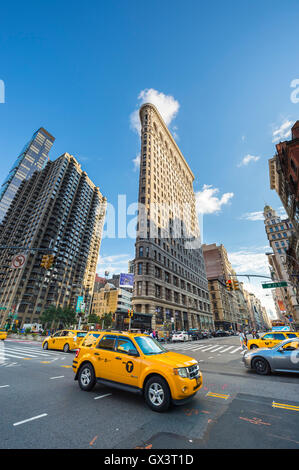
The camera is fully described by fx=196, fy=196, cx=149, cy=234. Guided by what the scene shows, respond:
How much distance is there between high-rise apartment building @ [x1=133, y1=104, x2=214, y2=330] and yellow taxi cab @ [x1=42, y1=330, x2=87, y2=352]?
19.3 meters

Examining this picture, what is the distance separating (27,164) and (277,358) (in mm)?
140664

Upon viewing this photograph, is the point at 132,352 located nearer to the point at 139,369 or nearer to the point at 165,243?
the point at 139,369

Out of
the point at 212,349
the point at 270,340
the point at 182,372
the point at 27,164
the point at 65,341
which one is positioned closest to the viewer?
the point at 182,372

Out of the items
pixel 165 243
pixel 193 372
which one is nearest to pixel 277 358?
pixel 193 372

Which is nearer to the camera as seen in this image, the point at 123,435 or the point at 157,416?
the point at 123,435

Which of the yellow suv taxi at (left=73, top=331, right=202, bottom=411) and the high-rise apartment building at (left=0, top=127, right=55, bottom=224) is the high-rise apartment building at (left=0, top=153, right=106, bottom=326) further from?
the yellow suv taxi at (left=73, top=331, right=202, bottom=411)

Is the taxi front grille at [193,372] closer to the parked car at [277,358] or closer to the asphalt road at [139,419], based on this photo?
the asphalt road at [139,419]

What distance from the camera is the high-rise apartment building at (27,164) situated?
334ft

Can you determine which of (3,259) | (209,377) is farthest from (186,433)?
(3,259)

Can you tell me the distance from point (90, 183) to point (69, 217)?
99.7 feet

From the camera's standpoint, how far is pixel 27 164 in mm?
115875

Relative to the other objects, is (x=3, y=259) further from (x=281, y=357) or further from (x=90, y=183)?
(x=281, y=357)

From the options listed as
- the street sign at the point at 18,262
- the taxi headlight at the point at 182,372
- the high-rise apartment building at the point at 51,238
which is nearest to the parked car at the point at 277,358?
the taxi headlight at the point at 182,372

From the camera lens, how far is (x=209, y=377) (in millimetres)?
8141
